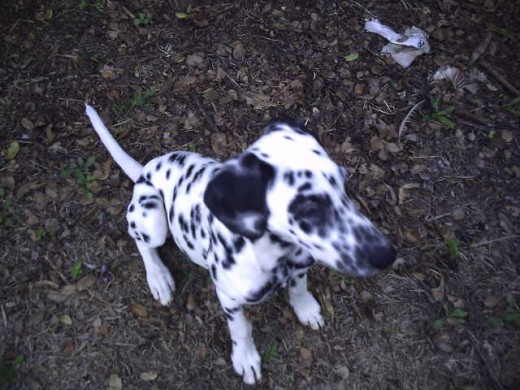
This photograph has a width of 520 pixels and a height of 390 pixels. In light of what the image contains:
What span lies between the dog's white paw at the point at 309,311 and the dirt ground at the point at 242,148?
0.25 feet

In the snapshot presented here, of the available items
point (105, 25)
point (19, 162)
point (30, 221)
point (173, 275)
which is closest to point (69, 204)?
point (30, 221)

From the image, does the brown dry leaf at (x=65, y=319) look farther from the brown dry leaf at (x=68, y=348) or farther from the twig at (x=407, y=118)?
the twig at (x=407, y=118)

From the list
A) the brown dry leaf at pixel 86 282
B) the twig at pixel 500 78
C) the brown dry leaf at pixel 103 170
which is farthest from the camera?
the twig at pixel 500 78

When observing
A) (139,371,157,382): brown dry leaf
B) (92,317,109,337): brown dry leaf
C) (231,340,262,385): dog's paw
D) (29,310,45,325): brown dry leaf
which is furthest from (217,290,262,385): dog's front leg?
(29,310,45,325): brown dry leaf

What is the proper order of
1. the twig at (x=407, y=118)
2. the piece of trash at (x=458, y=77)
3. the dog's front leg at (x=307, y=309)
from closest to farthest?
the dog's front leg at (x=307, y=309) < the twig at (x=407, y=118) < the piece of trash at (x=458, y=77)

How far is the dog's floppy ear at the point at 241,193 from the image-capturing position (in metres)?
2.27

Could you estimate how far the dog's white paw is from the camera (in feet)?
12.3

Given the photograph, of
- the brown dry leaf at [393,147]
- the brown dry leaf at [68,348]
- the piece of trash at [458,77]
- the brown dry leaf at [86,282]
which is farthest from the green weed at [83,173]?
the piece of trash at [458,77]

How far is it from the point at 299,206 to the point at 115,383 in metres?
2.48

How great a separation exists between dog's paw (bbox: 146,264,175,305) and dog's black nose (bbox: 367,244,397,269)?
7.29ft

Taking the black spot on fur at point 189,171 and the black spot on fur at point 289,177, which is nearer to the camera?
the black spot on fur at point 289,177

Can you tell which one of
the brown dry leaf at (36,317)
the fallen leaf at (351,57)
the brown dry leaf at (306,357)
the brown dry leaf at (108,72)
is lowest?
the brown dry leaf at (36,317)

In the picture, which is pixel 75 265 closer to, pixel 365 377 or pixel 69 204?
pixel 69 204

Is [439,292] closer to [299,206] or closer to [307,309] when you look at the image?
[307,309]
